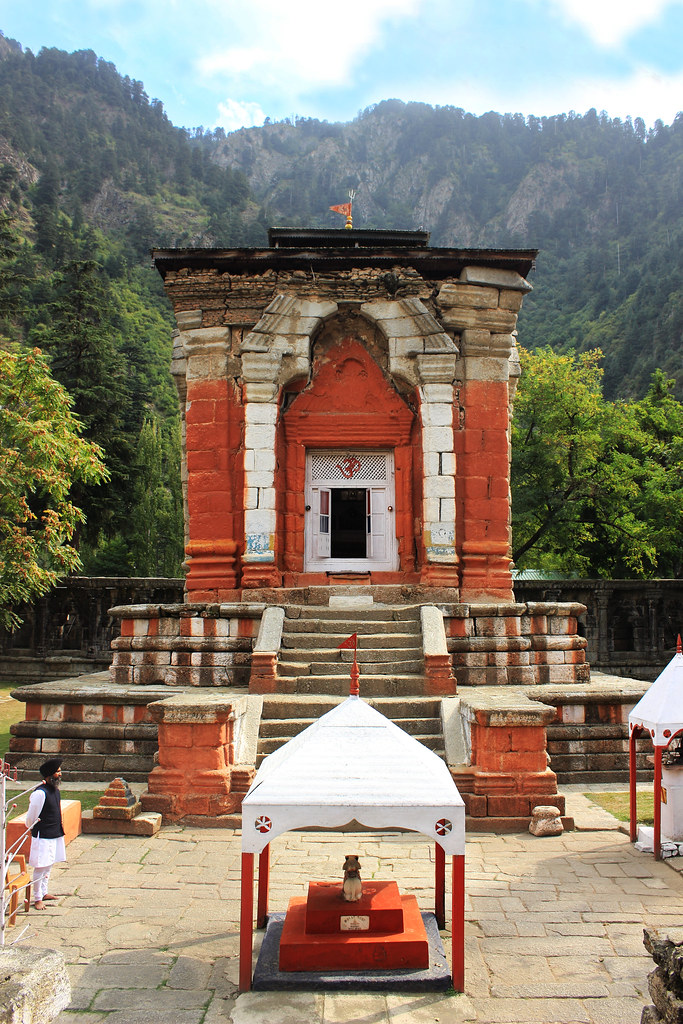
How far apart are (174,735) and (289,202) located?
119 metres

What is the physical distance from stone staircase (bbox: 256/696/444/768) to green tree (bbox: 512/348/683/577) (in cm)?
1491

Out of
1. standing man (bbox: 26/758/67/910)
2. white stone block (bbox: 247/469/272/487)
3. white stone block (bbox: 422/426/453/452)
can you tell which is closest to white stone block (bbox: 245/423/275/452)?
white stone block (bbox: 247/469/272/487)

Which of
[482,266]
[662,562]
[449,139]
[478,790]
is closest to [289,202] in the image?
[449,139]

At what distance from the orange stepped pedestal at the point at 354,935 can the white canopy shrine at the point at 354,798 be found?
0.86 ft

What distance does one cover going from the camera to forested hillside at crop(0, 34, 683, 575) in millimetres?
32406

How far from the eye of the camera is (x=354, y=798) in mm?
4102

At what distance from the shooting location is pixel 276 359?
1208cm

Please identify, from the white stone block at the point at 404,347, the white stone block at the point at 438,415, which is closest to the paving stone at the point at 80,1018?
the white stone block at the point at 438,415

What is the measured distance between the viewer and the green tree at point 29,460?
552 inches

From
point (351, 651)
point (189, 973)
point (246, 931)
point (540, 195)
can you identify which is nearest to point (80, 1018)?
point (189, 973)

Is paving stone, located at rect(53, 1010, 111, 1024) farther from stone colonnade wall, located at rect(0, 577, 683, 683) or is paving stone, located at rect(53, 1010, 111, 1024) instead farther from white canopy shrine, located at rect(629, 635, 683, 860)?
stone colonnade wall, located at rect(0, 577, 683, 683)

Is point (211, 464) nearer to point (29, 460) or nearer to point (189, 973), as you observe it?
point (29, 460)

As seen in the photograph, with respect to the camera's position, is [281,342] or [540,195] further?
[540,195]

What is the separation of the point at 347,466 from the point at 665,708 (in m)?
7.50
